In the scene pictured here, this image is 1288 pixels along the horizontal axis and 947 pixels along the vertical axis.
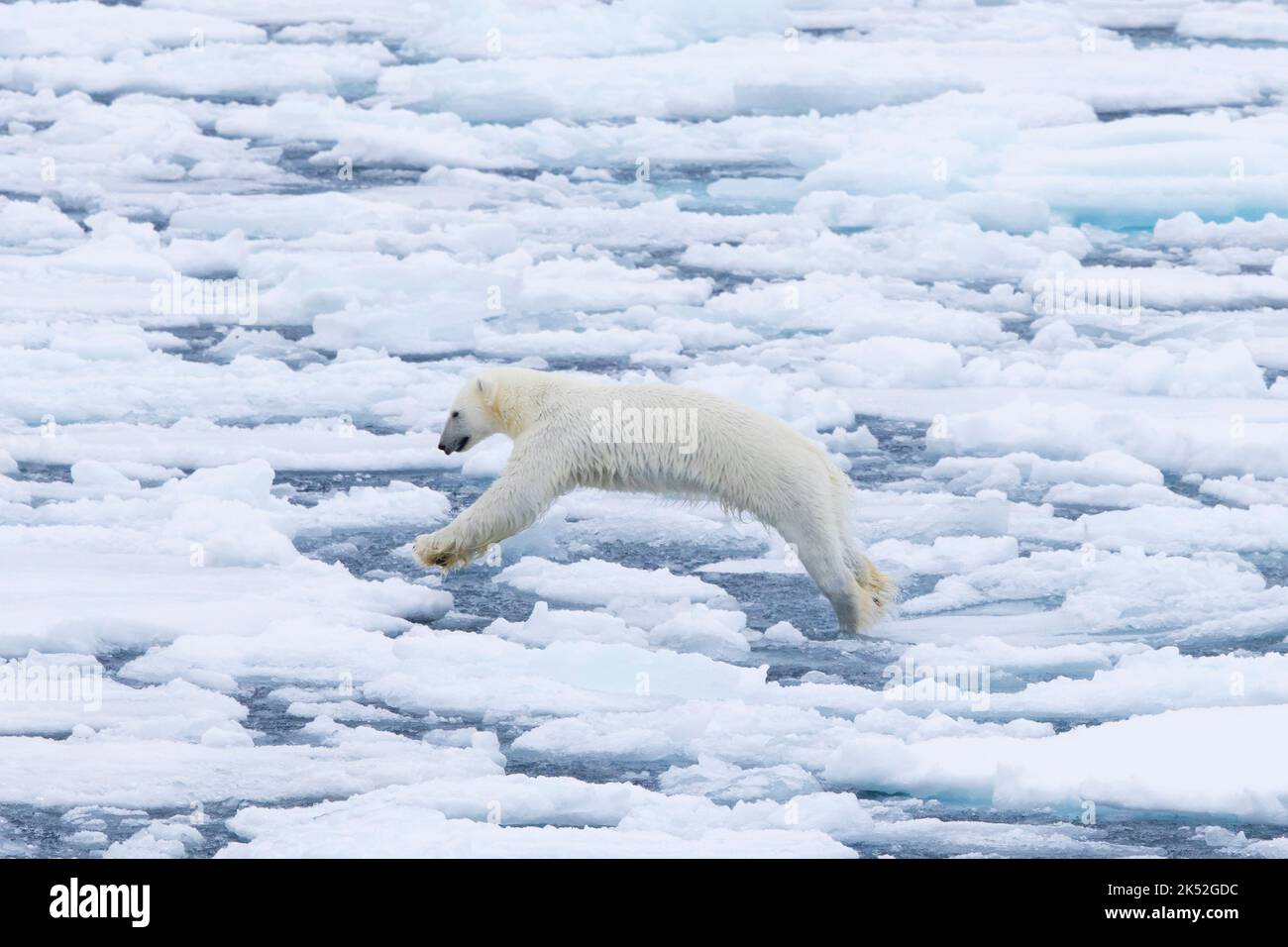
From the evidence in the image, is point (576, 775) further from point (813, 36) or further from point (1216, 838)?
point (813, 36)

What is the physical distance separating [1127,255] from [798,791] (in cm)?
656

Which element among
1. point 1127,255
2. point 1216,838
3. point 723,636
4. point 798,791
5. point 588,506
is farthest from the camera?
point 1127,255

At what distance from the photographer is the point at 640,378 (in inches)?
307

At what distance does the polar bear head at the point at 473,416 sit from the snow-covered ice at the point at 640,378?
366 mm

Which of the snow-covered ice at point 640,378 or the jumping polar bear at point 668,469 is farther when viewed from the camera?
the jumping polar bear at point 668,469

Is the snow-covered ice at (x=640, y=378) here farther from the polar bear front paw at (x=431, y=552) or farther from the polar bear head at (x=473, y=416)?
the polar bear head at (x=473, y=416)

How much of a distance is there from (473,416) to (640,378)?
216 cm

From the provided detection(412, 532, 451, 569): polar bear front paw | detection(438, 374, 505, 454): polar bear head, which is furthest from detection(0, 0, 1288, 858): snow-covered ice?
detection(438, 374, 505, 454): polar bear head

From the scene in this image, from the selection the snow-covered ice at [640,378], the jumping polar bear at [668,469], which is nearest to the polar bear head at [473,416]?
the jumping polar bear at [668,469]

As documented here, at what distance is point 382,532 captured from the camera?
6.00 meters

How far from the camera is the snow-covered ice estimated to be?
Result: 163 inches

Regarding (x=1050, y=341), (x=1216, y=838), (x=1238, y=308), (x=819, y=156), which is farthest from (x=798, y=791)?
(x=819, y=156)

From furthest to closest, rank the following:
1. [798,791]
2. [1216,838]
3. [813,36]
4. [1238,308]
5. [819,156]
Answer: [813,36]
[819,156]
[1238,308]
[798,791]
[1216,838]

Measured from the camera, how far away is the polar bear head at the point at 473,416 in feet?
18.5
